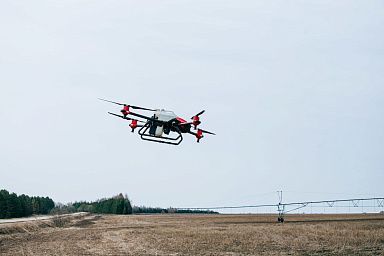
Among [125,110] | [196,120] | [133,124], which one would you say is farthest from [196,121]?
[133,124]

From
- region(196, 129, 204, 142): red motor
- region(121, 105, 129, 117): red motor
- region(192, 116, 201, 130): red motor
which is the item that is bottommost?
region(196, 129, 204, 142): red motor

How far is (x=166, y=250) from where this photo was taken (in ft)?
120

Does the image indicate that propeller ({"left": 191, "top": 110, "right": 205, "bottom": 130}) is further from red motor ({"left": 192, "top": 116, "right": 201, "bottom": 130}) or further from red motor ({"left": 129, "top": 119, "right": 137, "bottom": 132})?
red motor ({"left": 129, "top": 119, "right": 137, "bottom": 132})

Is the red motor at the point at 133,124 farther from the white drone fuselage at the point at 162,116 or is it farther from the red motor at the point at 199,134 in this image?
Result: the red motor at the point at 199,134

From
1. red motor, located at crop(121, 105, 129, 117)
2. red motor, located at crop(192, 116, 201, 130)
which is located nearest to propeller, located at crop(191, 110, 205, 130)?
red motor, located at crop(192, 116, 201, 130)

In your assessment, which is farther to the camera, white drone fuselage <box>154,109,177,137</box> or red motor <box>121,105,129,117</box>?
white drone fuselage <box>154,109,177,137</box>

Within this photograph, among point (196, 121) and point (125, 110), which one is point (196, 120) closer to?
point (196, 121)

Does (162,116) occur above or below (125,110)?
below

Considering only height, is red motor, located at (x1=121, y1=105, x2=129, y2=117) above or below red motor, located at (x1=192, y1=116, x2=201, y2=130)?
above

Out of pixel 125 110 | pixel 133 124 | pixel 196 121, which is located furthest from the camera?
pixel 133 124

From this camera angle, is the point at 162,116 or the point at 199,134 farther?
the point at 162,116

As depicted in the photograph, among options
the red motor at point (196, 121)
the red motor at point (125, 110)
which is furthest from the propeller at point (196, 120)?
the red motor at point (125, 110)

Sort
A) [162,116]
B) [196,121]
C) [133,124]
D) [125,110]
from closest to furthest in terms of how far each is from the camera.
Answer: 1. [196,121]
2. [125,110]
3. [162,116]
4. [133,124]

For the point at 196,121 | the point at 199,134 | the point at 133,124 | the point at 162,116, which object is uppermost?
the point at 162,116
